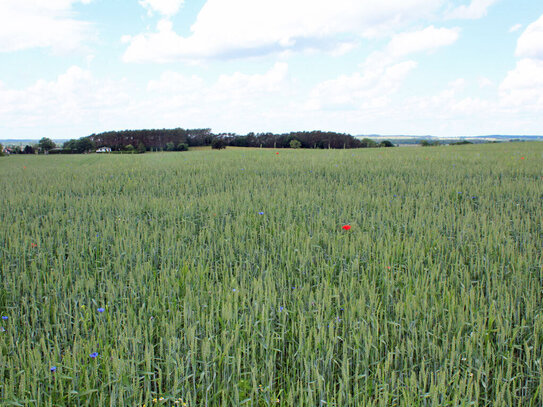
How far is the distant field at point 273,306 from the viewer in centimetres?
186

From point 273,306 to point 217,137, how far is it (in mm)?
57378

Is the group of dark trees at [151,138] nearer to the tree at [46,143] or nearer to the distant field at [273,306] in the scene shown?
the tree at [46,143]

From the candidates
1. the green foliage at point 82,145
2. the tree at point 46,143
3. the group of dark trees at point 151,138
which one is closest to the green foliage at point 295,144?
the group of dark trees at point 151,138

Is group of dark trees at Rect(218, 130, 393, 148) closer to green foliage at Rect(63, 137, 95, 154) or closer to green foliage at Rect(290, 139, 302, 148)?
green foliage at Rect(290, 139, 302, 148)

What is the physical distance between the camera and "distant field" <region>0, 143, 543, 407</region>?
6.09ft

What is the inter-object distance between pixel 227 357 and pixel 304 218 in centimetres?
311

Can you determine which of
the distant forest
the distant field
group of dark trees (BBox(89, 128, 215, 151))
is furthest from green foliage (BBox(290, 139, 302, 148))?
the distant field

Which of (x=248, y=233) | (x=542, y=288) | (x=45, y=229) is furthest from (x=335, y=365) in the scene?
(x=45, y=229)

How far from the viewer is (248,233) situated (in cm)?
432

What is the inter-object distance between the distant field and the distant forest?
4982cm

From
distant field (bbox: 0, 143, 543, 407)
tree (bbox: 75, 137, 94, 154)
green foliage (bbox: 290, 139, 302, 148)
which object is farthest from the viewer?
tree (bbox: 75, 137, 94, 154)

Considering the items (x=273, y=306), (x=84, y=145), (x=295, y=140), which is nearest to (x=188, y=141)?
(x=84, y=145)

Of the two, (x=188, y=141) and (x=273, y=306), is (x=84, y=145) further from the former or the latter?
(x=273, y=306)

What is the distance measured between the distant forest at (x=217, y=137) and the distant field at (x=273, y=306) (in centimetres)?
4982
